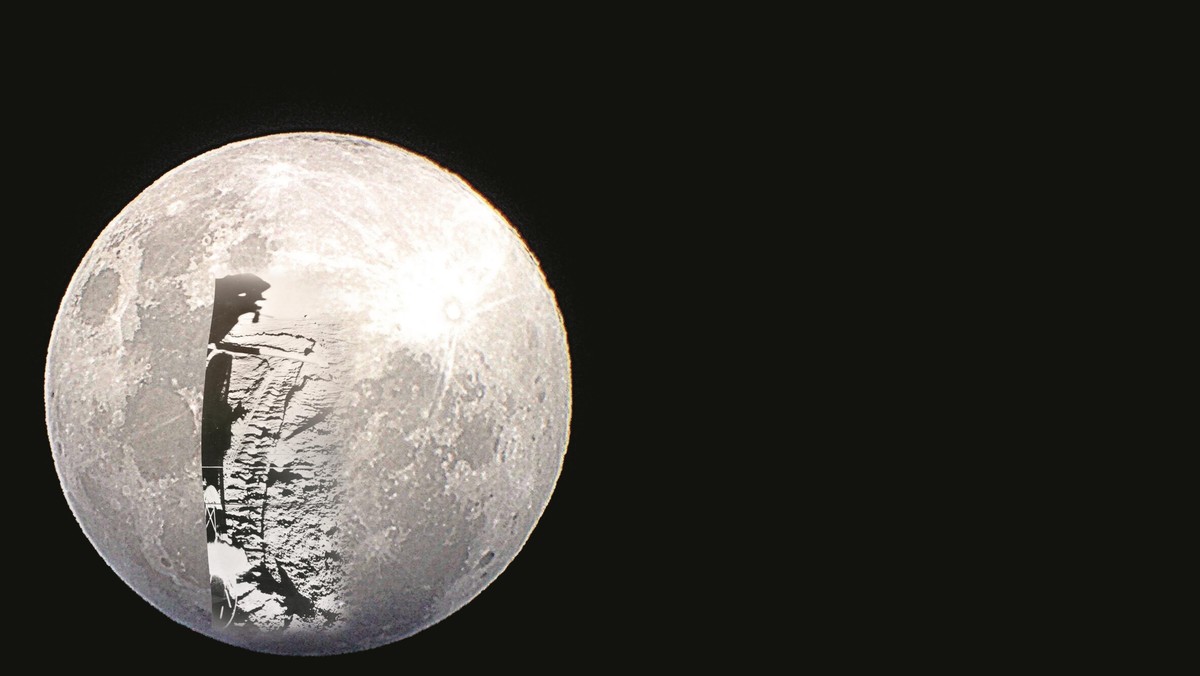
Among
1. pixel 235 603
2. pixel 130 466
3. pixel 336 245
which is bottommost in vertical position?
pixel 235 603

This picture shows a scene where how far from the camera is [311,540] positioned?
11.1 feet

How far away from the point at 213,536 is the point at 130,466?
331 mm

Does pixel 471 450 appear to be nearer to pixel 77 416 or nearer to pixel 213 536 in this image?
pixel 213 536

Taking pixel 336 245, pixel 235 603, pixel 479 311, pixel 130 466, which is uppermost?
pixel 336 245

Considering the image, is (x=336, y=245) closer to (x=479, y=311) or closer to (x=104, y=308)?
(x=479, y=311)

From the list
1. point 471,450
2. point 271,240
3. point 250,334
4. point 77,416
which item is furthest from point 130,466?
point 471,450

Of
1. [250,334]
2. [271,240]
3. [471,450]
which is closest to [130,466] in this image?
[250,334]

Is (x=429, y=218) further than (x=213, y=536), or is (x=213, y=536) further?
(x=429, y=218)

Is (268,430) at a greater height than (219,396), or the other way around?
(219,396)

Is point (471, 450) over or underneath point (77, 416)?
underneath

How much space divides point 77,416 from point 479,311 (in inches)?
49.9

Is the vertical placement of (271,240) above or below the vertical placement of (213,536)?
above

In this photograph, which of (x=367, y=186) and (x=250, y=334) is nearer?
(x=250, y=334)

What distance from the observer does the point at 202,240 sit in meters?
3.48
